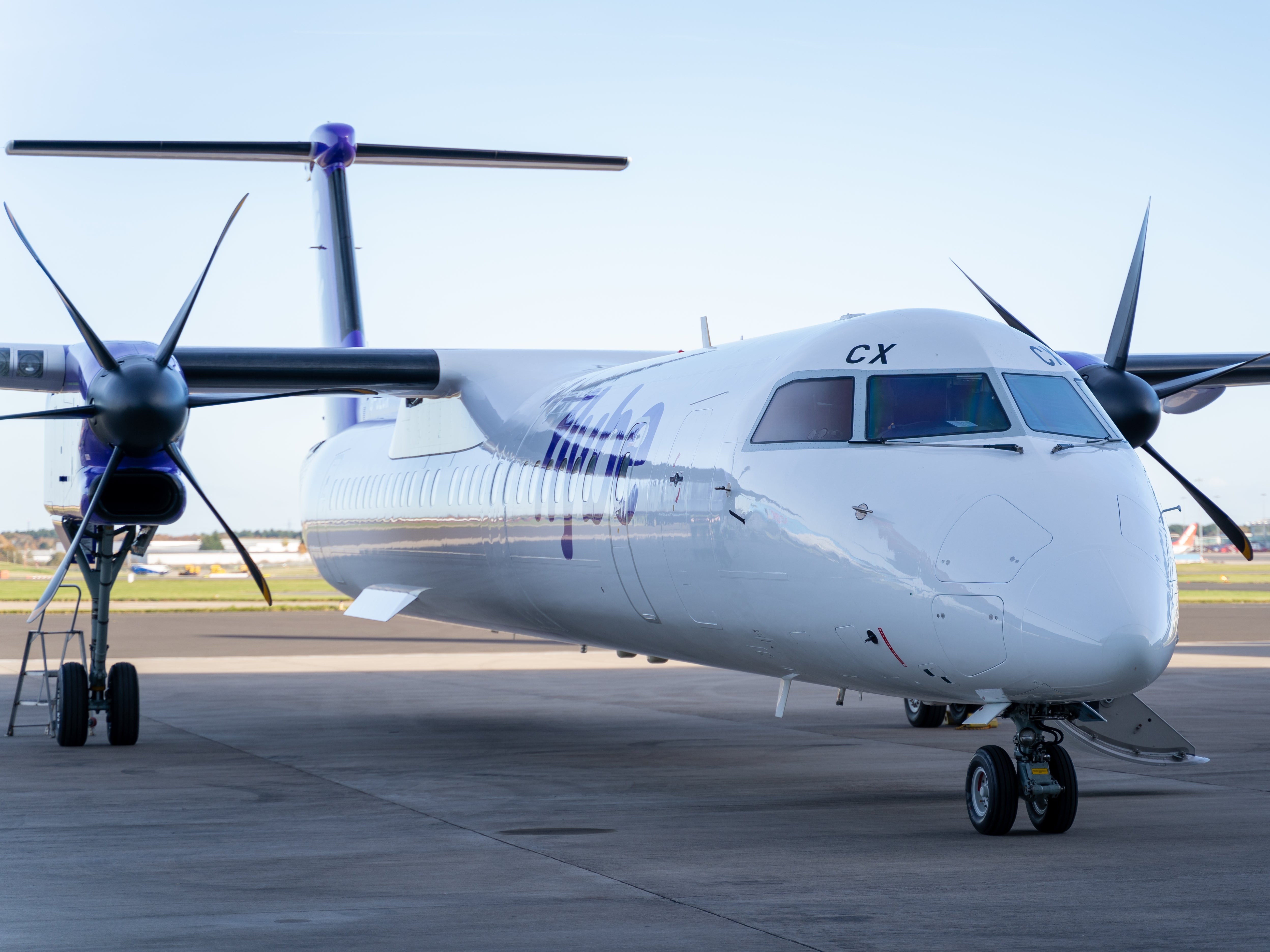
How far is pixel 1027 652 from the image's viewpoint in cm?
709

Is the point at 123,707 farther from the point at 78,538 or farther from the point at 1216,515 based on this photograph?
the point at 1216,515

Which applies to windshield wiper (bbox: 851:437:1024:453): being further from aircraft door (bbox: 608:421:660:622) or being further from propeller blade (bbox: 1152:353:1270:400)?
propeller blade (bbox: 1152:353:1270:400)

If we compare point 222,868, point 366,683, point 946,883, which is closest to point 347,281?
point 366,683

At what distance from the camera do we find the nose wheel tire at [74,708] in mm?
13469

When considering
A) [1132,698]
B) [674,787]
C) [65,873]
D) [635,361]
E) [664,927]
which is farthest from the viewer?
[635,361]

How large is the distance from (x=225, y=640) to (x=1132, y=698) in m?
25.4

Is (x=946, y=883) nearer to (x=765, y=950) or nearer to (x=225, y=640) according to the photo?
(x=765, y=950)

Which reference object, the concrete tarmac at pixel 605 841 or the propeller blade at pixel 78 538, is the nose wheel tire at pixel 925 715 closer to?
the concrete tarmac at pixel 605 841

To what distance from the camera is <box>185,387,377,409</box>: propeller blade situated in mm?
13391

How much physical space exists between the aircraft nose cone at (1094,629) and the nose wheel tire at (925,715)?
24.9 ft

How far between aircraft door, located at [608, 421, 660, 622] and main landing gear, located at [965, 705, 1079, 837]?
9.18 ft

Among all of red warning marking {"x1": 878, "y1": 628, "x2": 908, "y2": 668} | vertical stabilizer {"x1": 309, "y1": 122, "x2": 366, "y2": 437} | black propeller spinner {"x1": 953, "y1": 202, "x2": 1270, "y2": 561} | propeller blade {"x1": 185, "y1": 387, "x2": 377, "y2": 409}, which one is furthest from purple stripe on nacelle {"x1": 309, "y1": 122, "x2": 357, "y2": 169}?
red warning marking {"x1": 878, "y1": 628, "x2": 908, "y2": 668}

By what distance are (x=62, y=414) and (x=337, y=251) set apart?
780 centimetres

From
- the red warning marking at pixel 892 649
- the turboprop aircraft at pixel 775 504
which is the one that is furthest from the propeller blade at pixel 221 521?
the red warning marking at pixel 892 649
